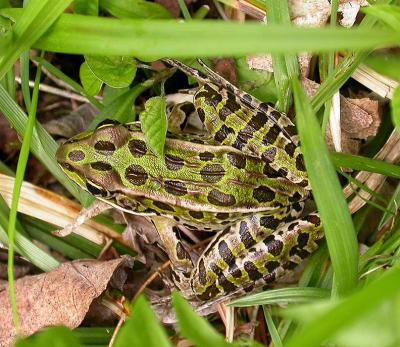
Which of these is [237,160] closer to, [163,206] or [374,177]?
[163,206]

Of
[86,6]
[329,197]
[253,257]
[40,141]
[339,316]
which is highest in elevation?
[86,6]

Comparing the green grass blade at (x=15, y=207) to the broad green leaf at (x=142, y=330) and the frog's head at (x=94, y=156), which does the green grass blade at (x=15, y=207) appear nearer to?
the frog's head at (x=94, y=156)

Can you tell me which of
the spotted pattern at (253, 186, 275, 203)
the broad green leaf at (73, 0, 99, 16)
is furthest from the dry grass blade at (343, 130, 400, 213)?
the broad green leaf at (73, 0, 99, 16)

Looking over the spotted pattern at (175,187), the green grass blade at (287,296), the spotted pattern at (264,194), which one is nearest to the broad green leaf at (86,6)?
the spotted pattern at (175,187)

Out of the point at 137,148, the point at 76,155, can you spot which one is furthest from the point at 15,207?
the point at 137,148

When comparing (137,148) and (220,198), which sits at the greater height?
(137,148)

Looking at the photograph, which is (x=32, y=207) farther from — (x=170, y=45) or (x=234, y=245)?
(x=170, y=45)

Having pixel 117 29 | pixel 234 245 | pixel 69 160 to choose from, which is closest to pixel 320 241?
pixel 234 245
